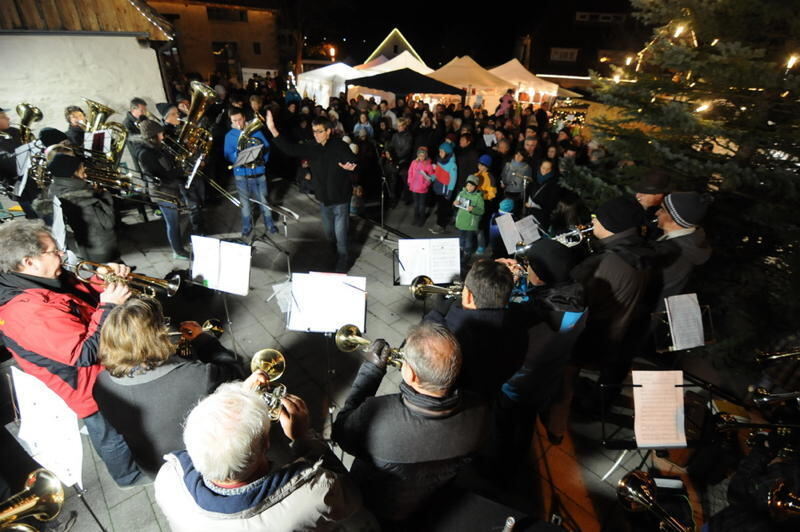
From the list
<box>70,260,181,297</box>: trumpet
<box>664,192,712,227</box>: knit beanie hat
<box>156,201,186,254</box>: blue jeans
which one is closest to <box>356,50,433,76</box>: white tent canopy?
<box>156,201,186,254</box>: blue jeans

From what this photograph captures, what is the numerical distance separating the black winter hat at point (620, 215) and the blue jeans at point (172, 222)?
232 inches

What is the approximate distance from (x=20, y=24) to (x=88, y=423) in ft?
27.1

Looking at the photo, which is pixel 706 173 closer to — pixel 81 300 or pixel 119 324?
pixel 119 324

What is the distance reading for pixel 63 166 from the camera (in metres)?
4.36

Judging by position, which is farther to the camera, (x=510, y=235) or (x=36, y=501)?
(x=510, y=235)

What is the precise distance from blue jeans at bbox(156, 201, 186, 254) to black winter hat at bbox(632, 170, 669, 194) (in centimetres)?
647

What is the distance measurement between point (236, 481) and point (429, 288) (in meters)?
2.62

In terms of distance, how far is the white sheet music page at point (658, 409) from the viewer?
271 cm

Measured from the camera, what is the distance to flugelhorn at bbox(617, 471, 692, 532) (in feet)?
7.40

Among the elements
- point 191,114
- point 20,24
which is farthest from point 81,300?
point 20,24

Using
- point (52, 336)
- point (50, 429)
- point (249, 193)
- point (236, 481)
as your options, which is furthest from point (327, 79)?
point (236, 481)

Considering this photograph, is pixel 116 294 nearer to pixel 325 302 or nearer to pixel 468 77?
pixel 325 302

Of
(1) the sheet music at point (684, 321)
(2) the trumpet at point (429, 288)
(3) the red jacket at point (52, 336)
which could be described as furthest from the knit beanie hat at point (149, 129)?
(1) the sheet music at point (684, 321)

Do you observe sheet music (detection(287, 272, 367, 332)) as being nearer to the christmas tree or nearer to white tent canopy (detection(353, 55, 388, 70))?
the christmas tree
